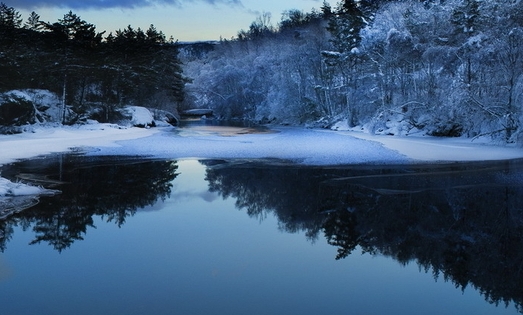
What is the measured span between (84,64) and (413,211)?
1720 inches

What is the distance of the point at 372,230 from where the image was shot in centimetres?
885

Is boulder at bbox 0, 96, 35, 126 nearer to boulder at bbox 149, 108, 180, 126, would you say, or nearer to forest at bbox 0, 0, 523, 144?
forest at bbox 0, 0, 523, 144

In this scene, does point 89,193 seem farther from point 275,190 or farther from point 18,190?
point 275,190

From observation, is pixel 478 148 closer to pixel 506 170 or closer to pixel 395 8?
pixel 506 170

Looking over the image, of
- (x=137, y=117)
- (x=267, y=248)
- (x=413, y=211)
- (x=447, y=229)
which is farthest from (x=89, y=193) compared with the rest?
(x=137, y=117)

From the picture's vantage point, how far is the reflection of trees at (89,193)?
29.3 ft

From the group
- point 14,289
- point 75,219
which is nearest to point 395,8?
point 75,219

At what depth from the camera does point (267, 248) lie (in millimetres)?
7938

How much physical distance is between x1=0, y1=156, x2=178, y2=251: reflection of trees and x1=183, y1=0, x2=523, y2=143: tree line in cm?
1971

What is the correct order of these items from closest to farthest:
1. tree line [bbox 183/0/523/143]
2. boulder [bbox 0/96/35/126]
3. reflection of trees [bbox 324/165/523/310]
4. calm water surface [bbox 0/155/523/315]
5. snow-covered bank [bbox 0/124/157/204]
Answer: calm water surface [bbox 0/155/523/315] → reflection of trees [bbox 324/165/523/310] → snow-covered bank [bbox 0/124/157/204] → tree line [bbox 183/0/523/143] → boulder [bbox 0/96/35/126]

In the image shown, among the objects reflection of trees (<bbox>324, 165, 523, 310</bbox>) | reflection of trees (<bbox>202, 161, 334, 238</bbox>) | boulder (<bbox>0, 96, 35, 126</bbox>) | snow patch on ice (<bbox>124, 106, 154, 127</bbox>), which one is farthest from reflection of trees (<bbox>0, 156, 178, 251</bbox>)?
snow patch on ice (<bbox>124, 106, 154, 127</bbox>)

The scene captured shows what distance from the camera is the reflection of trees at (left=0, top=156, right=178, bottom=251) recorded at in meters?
8.95

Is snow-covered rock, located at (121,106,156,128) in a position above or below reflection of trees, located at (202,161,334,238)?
above

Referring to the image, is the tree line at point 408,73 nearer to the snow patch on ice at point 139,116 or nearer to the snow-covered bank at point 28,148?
the snow patch on ice at point 139,116
